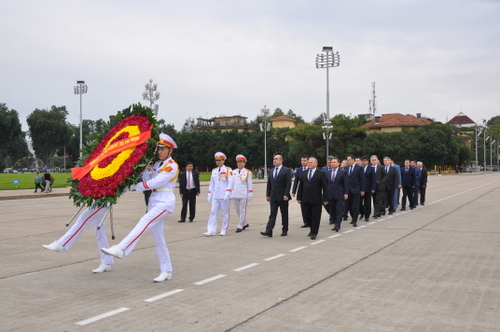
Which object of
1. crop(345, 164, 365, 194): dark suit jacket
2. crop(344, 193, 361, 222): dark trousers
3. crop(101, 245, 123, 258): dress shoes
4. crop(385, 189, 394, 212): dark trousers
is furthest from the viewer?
crop(385, 189, 394, 212): dark trousers

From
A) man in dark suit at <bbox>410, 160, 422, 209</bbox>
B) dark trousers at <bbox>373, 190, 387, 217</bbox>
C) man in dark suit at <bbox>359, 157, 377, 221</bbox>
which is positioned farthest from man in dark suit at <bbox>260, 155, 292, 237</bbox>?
man in dark suit at <bbox>410, 160, 422, 209</bbox>

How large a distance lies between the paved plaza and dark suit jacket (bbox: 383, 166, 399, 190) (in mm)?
4822

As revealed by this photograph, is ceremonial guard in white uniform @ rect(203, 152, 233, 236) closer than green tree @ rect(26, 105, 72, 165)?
Yes

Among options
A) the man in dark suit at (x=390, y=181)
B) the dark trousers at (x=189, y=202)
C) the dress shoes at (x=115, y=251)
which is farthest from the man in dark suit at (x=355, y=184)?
the dress shoes at (x=115, y=251)

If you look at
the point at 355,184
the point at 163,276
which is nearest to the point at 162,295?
the point at 163,276

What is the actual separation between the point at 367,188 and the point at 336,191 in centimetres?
293

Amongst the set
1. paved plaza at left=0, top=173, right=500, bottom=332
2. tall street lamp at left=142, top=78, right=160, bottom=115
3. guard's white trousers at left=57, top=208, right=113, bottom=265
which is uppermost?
tall street lamp at left=142, top=78, right=160, bottom=115

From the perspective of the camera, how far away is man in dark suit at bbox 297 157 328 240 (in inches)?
432

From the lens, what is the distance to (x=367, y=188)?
50.5ft

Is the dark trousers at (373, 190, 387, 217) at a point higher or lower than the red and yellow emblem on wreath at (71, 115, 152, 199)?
lower

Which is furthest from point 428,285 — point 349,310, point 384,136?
point 384,136

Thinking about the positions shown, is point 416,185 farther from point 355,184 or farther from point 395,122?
point 395,122

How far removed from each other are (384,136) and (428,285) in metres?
77.1

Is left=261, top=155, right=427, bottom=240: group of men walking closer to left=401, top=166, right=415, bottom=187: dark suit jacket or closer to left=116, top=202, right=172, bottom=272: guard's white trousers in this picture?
left=401, top=166, right=415, bottom=187: dark suit jacket
